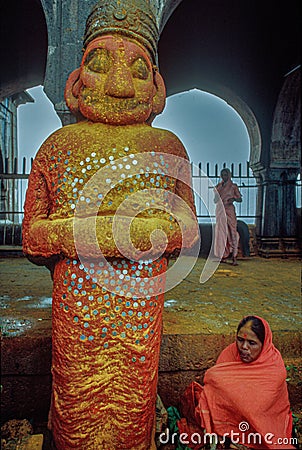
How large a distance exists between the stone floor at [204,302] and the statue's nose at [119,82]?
1.65m

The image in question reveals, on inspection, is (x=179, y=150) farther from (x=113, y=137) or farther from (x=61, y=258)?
(x=61, y=258)

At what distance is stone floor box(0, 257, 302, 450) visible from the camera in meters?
2.82

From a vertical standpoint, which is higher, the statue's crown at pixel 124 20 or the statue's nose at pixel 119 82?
the statue's crown at pixel 124 20

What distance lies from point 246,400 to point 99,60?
2090mm

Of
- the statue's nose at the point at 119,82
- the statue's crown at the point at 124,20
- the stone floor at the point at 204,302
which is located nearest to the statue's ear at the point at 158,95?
the statue's crown at the point at 124,20

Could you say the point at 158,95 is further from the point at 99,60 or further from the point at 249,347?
the point at 249,347

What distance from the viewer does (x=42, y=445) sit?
2072 mm

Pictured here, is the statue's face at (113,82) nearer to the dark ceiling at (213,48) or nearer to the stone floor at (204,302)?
the stone floor at (204,302)

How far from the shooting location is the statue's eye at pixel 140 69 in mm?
1969

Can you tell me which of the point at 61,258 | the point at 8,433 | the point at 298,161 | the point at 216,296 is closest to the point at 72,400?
the point at 61,258

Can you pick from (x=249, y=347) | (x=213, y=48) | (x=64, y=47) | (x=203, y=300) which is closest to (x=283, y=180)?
(x=213, y=48)

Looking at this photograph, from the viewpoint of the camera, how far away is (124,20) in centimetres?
198

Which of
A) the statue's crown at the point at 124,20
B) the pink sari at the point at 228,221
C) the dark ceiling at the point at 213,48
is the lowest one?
the pink sari at the point at 228,221

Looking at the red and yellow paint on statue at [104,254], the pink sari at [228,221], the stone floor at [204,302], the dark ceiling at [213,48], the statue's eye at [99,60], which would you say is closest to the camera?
the red and yellow paint on statue at [104,254]
